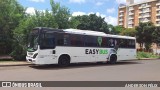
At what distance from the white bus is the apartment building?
288 feet

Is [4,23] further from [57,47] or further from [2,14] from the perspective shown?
[57,47]

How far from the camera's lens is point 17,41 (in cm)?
2720

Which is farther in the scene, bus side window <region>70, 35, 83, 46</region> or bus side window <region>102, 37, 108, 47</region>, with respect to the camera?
bus side window <region>102, 37, 108, 47</region>

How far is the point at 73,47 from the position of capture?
882 inches

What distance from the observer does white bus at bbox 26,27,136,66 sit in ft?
66.5

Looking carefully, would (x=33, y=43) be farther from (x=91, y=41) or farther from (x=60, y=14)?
(x=60, y=14)

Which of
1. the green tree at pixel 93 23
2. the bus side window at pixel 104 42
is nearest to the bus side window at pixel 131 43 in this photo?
the bus side window at pixel 104 42

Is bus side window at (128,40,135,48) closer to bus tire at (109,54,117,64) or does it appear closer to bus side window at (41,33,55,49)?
bus tire at (109,54,117,64)

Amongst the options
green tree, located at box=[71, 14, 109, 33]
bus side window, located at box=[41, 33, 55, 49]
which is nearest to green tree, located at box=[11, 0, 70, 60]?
bus side window, located at box=[41, 33, 55, 49]

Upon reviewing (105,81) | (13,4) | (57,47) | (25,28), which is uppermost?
(13,4)

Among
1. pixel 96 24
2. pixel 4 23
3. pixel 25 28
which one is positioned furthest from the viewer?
pixel 96 24

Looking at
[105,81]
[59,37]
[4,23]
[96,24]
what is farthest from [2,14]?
[96,24]

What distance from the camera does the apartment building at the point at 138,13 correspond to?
375 ft

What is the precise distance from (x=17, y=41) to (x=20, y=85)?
51.5ft
